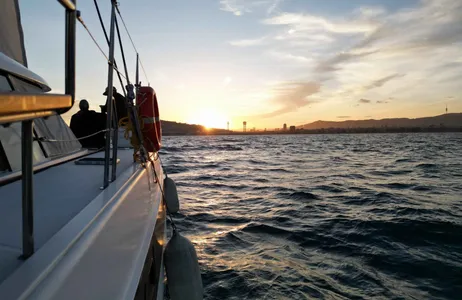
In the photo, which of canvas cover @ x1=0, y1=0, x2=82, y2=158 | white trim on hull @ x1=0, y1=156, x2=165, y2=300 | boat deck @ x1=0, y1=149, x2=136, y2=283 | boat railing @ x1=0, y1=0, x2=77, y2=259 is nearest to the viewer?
boat railing @ x1=0, y1=0, x2=77, y2=259

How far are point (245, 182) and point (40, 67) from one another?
1034 centimetres

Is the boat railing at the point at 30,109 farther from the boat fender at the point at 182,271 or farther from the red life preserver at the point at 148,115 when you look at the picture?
the red life preserver at the point at 148,115

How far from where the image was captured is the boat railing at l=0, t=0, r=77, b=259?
2.22 ft

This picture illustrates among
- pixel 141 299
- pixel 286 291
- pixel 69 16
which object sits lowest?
pixel 286 291

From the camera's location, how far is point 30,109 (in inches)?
29.0

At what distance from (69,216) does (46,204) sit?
1.13 ft

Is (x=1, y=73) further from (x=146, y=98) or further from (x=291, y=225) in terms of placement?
(x=291, y=225)

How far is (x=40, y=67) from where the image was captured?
7.78 ft

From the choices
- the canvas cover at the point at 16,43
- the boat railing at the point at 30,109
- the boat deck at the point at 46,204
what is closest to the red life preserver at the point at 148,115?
the boat deck at the point at 46,204

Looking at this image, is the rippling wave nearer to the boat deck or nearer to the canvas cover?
the boat deck

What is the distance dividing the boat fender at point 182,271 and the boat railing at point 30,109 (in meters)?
1.98

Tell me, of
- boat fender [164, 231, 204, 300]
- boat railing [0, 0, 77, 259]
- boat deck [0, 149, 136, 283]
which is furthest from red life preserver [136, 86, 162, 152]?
boat railing [0, 0, 77, 259]

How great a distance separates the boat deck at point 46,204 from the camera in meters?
1.35

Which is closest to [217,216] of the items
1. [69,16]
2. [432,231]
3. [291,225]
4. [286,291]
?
[291,225]
